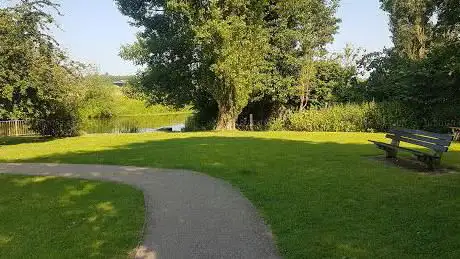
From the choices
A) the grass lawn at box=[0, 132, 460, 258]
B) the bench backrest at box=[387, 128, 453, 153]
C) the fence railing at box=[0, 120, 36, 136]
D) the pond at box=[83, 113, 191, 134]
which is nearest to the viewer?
the grass lawn at box=[0, 132, 460, 258]

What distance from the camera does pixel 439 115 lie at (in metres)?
23.1

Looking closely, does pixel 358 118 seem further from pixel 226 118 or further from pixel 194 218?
pixel 194 218

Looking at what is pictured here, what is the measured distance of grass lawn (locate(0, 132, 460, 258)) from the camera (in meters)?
5.64

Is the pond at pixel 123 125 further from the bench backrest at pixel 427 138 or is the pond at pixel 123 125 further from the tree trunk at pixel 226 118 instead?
the bench backrest at pixel 427 138

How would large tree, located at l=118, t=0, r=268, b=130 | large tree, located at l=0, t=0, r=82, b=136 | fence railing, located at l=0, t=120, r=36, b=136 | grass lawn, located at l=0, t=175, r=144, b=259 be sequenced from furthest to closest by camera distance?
fence railing, located at l=0, t=120, r=36, b=136 < large tree, located at l=118, t=0, r=268, b=130 < large tree, located at l=0, t=0, r=82, b=136 < grass lawn, located at l=0, t=175, r=144, b=259

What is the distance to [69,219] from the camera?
753cm

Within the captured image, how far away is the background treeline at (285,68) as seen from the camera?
25.0 meters

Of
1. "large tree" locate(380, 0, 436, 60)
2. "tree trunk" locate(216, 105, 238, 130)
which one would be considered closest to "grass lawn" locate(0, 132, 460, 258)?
"tree trunk" locate(216, 105, 238, 130)

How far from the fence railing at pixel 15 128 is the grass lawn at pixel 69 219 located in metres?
23.0

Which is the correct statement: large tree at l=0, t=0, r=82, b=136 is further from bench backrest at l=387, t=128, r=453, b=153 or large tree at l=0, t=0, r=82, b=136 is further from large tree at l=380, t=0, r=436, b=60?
large tree at l=380, t=0, r=436, b=60

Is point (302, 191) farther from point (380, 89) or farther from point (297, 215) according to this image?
point (380, 89)

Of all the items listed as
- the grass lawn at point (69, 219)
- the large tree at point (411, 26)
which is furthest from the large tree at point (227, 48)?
the grass lawn at point (69, 219)

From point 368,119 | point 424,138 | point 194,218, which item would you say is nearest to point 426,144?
point 424,138

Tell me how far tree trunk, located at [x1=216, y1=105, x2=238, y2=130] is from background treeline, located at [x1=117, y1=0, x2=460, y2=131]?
7 cm
